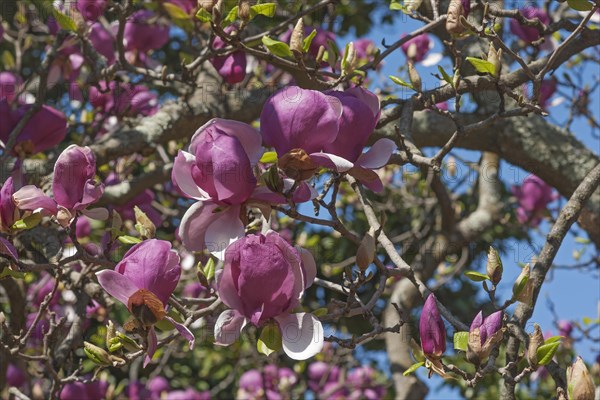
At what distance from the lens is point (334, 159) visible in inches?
41.6

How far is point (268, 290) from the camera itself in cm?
103

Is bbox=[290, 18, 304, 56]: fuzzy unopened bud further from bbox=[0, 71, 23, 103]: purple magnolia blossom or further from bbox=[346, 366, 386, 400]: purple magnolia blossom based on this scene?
bbox=[346, 366, 386, 400]: purple magnolia blossom

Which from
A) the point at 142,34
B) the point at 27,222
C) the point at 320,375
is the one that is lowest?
the point at 320,375

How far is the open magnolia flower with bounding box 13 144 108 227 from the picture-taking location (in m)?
1.23

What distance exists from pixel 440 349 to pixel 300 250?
0.83 ft

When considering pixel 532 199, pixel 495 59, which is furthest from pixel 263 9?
pixel 532 199

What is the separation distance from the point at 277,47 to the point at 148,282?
1.79ft

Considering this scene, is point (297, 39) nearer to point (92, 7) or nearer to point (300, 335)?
point (300, 335)

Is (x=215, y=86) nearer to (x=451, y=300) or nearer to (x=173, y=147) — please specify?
(x=173, y=147)

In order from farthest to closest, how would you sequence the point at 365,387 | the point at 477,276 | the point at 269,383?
the point at 365,387, the point at 269,383, the point at 477,276

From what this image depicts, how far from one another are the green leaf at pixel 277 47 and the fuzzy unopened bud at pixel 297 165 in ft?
1.39

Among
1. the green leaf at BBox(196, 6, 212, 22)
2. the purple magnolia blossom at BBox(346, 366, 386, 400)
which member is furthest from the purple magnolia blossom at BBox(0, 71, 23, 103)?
the purple magnolia blossom at BBox(346, 366, 386, 400)

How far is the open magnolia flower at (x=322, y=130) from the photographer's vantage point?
1.07 m

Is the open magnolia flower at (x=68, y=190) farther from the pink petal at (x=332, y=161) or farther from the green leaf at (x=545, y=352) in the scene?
the green leaf at (x=545, y=352)
